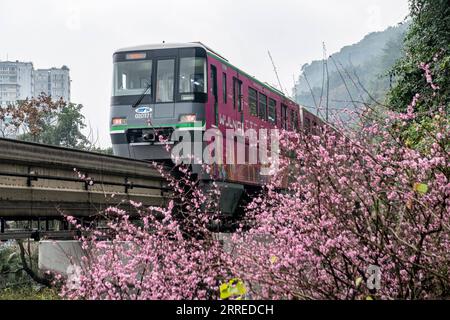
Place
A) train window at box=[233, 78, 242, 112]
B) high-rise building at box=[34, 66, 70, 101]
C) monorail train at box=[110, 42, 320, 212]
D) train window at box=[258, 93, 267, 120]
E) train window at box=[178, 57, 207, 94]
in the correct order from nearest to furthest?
monorail train at box=[110, 42, 320, 212], train window at box=[178, 57, 207, 94], train window at box=[233, 78, 242, 112], train window at box=[258, 93, 267, 120], high-rise building at box=[34, 66, 70, 101]

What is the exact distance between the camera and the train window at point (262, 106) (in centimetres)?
1811

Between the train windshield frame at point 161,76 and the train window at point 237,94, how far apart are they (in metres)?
1.76

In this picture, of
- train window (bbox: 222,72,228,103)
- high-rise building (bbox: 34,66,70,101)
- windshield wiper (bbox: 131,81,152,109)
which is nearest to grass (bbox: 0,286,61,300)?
windshield wiper (bbox: 131,81,152,109)

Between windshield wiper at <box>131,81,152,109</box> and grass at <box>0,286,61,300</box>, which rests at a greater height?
windshield wiper at <box>131,81,152,109</box>

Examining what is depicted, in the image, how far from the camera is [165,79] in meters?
14.8

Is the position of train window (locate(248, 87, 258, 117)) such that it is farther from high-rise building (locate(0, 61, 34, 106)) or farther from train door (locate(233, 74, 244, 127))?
high-rise building (locate(0, 61, 34, 106))

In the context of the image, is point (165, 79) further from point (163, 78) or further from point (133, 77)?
point (133, 77)

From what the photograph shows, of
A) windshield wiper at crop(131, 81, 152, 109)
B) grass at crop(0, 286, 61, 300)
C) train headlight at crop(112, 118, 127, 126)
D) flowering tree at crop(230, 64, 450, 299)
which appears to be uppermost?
windshield wiper at crop(131, 81, 152, 109)

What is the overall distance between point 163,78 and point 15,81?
16050cm

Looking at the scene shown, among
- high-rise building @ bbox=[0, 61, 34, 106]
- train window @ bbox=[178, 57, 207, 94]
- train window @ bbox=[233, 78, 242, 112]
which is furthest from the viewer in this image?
high-rise building @ bbox=[0, 61, 34, 106]

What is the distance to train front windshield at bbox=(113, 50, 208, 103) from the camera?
14.5m

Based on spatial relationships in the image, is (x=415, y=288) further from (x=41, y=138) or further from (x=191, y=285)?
(x=41, y=138)

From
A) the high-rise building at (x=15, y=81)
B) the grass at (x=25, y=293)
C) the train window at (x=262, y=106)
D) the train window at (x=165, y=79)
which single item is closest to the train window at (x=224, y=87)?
the train window at (x=165, y=79)
